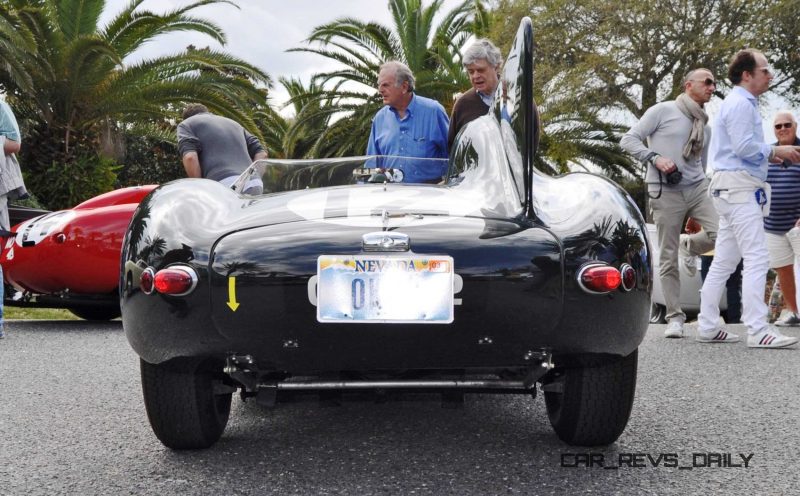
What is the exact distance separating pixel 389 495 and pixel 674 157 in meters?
4.41

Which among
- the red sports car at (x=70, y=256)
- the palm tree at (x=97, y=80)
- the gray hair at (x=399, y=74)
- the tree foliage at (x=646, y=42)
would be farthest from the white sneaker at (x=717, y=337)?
the tree foliage at (x=646, y=42)

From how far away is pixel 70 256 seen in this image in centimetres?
670

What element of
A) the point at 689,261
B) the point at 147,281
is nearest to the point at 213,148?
the point at 147,281

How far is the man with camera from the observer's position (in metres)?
6.17

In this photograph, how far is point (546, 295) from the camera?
2.49 meters

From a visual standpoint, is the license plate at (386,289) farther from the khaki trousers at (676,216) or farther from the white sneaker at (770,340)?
the khaki trousers at (676,216)

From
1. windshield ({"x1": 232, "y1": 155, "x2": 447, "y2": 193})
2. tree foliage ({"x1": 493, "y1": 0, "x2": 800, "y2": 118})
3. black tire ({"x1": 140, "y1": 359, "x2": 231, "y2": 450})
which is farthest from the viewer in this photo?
tree foliage ({"x1": 493, "y1": 0, "x2": 800, "y2": 118})

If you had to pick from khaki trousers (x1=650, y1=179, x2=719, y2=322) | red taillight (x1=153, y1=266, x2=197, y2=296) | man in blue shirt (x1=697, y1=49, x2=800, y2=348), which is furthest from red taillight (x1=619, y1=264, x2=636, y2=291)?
khaki trousers (x1=650, y1=179, x2=719, y2=322)

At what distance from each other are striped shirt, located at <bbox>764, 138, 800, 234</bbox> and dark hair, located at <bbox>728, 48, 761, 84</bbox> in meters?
1.32

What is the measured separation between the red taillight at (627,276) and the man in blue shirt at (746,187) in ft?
10.1

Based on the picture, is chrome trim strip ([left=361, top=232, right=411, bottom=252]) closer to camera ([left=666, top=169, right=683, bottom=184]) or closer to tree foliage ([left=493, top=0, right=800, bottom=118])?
camera ([left=666, top=169, right=683, bottom=184])

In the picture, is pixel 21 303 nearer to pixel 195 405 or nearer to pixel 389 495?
pixel 195 405

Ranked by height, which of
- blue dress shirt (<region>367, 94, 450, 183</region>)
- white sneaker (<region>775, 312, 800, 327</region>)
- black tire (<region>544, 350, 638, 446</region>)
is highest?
blue dress shirt (<region>367, 94, 450, 183</region>)

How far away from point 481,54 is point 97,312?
453 centimetres
